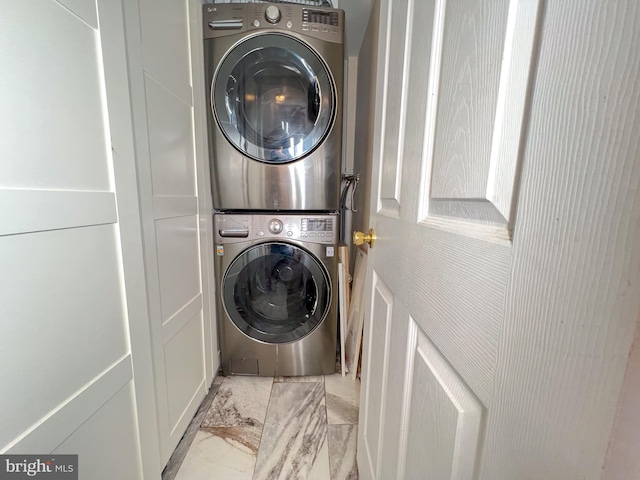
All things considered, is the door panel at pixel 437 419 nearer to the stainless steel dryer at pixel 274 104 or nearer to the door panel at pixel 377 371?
the door panel at pixel 377 371

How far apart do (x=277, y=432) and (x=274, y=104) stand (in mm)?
1479

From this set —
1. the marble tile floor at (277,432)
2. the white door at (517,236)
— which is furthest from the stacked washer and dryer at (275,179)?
the white door at (517,236)

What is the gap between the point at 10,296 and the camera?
0.45 metres

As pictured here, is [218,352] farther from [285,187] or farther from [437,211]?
[437,211]

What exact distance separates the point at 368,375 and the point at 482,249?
67 centimetres

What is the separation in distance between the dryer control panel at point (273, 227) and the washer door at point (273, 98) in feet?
0.94

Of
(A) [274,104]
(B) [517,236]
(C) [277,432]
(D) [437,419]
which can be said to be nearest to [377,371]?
(D) [437,419]

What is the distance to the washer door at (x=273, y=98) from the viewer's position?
1166mm

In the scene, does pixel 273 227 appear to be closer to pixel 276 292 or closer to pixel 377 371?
pixel 276 292

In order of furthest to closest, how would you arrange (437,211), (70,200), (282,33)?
1. (282,33)
2. (70,200)
3. (437,211)

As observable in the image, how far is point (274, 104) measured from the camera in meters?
1.23

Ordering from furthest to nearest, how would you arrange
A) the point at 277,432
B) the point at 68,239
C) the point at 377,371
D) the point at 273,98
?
the point at 273,98 → the point at 277,432 → the point at 377,371 → the point at 68,239

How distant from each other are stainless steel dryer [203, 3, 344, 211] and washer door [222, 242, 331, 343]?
0.26 meters

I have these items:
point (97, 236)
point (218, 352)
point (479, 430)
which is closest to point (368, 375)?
point (479, 430)
